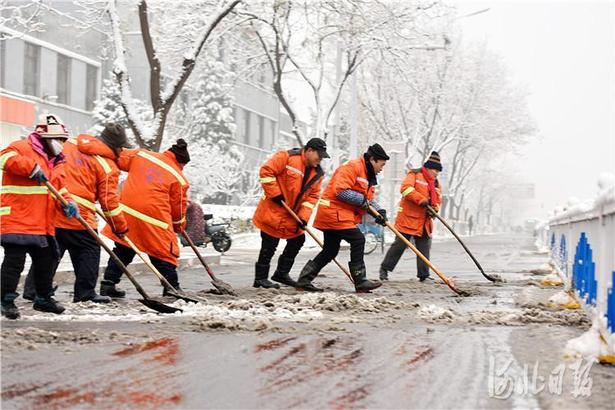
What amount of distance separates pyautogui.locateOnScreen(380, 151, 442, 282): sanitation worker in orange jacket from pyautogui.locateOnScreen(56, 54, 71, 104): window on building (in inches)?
868

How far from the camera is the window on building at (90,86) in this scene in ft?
112

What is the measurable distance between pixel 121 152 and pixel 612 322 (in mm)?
4826

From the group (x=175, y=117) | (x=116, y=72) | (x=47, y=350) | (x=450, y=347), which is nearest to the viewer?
(x=47, y=350)

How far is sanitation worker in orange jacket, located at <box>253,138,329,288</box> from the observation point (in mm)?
10109

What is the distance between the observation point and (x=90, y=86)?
34.4 m

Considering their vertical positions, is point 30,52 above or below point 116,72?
above

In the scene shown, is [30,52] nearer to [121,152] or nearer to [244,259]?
[244,259]

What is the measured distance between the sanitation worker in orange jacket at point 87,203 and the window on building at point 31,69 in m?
22.7

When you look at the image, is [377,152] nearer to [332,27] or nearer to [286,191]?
[286,191]

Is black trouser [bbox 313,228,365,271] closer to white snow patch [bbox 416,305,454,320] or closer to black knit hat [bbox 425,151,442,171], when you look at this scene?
white snow patch [bbox 416,305,454,320]

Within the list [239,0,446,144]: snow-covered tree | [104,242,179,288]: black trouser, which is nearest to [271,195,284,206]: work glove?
[104,242,179,288]: black trouser

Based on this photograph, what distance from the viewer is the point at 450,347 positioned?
20.2ft

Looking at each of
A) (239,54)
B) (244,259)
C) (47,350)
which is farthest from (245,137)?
(47,350)

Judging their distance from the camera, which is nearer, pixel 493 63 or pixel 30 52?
pixel 30 52
